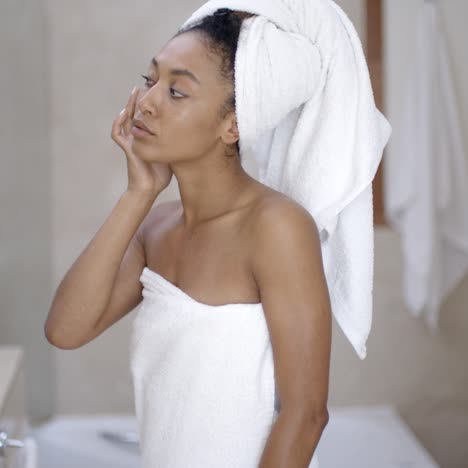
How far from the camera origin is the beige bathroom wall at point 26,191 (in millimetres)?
2512

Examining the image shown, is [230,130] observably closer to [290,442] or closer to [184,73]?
[184,73]

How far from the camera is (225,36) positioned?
1.20 metres

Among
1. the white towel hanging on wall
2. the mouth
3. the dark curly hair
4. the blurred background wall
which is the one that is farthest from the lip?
the white towel hanging on wall

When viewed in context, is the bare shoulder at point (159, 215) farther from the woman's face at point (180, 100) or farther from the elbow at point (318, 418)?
the elbow at point (318, 418)

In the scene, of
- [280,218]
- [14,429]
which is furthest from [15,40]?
[280,218]

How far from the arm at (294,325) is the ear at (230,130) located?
0.51 feet

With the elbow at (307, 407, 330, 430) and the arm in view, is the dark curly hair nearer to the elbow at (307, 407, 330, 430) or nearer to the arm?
the arm

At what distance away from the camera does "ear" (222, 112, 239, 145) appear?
1240 mm

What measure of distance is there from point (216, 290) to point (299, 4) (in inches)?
17.9

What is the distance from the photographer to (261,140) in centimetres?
143

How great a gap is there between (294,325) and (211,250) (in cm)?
20

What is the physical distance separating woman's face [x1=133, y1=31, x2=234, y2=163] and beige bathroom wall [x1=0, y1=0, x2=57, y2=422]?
1.41m

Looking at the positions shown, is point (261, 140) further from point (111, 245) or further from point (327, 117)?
point (111, 245)

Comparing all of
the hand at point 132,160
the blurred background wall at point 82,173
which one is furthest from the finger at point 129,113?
the blurred background wall at point 82,173
